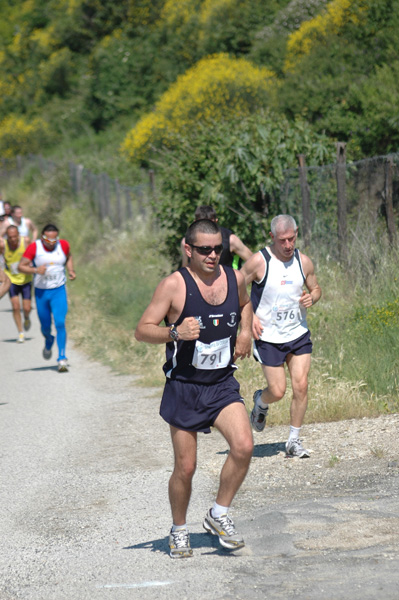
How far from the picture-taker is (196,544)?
568 cm

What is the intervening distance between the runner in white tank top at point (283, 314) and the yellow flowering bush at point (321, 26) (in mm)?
14963

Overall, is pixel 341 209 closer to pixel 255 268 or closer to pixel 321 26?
pixel 255 268

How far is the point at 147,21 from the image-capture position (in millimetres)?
44969

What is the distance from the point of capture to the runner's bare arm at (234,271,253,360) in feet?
18.6

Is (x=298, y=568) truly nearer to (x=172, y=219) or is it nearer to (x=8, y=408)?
(x=8, y=408)

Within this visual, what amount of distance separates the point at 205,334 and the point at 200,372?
24cm

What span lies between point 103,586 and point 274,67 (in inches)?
1007

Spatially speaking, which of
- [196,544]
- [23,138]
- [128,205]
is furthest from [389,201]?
[23,138]

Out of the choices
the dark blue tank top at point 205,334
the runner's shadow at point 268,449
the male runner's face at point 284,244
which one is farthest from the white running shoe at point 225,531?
the male runner's face at point 284,244

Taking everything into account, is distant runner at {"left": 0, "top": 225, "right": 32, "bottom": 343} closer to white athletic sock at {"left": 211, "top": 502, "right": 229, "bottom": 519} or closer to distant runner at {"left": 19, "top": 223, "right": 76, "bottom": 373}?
distant runner at {"left": 19, "top": 223, "right": 76, "bottom": 373}

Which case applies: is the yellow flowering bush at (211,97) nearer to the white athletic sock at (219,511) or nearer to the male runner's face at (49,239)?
the male runner's face at (49,239)

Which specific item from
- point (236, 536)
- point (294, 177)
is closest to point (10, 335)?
point (294, 177)

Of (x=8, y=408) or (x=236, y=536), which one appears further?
(x=8, y=408)

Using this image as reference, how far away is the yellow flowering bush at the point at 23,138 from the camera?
1770 inches
